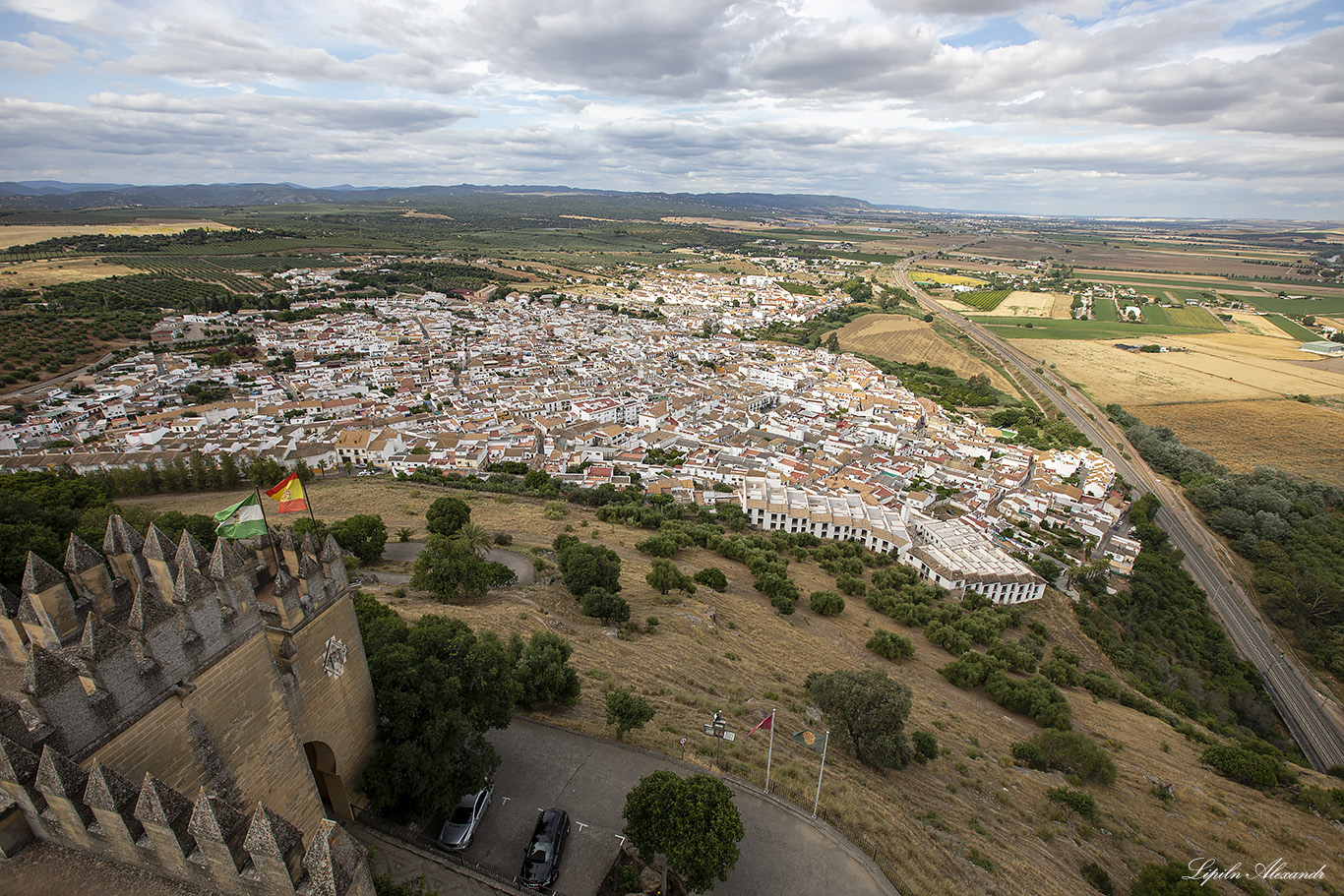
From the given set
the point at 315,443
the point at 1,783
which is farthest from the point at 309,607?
the point at 315,443

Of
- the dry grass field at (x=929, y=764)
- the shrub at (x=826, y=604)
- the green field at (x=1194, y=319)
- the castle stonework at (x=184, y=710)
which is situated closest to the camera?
the castle stonework at (x=184, y=710)

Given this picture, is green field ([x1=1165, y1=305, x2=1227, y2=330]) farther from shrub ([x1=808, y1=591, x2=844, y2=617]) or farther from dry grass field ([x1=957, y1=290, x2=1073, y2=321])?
shrub ([x1=808, y1=591, x2=844, y2=617])

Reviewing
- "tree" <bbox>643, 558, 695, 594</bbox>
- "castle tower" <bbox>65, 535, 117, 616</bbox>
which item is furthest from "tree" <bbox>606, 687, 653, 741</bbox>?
"tree" <bbox>643, 558, 695, 594</bbox>

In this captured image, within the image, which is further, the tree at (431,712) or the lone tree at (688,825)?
the tree at (431,712)

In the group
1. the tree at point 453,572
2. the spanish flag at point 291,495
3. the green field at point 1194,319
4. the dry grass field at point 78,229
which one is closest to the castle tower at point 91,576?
the spanish flag at point 291,495

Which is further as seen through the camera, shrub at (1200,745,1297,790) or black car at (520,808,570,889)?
shrub at (1200,745,1297,790)

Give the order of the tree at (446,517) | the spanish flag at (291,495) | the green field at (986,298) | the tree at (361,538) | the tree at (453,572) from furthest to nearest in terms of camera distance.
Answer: the green field at (986,298), the tree at (446,517), the tree at (361,538), the tree at (453,572), the spanish flag at (291,495)

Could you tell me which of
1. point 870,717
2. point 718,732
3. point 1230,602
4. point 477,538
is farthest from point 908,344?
point 718,732

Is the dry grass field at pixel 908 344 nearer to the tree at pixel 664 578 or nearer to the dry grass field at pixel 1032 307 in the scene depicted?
the dry grass field at pixel 1032 307
